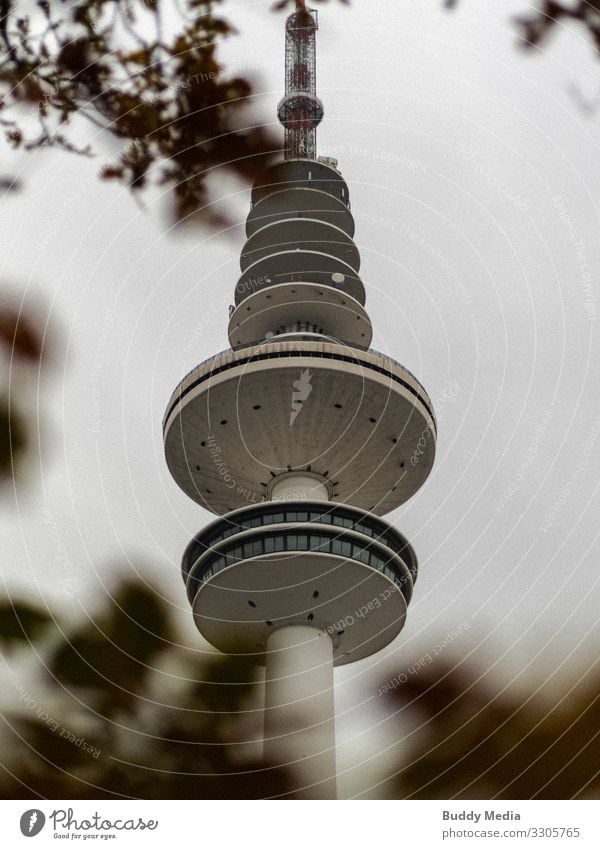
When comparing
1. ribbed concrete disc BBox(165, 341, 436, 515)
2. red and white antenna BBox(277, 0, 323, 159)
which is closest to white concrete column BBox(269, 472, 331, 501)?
ribbed concrete disc BBox(165, 341, 436, 515)

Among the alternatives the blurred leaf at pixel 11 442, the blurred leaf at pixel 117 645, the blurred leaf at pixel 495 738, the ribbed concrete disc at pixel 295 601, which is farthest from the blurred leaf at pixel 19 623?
Result: the ribbed concrete disc at pixel 295 601

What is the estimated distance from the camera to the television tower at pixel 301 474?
44.1 meters

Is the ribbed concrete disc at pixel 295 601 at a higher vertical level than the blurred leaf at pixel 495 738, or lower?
higher

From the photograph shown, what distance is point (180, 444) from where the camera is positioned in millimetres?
52219

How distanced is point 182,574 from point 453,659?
36506mm

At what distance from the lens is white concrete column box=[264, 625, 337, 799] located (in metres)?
39.0

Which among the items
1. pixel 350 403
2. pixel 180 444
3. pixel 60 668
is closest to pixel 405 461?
pixel 350 403

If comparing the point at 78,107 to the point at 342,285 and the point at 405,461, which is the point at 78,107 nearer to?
the point at 405,461

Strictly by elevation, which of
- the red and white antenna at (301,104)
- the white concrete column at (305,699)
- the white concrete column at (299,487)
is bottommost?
the white concrete column at (305,699)

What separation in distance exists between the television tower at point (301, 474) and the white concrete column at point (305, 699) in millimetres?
85

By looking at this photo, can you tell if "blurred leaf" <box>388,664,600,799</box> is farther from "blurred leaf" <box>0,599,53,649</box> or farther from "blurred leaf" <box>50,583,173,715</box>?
"blurred leaf" <box>0,599,53,649</box>

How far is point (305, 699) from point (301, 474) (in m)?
14.5

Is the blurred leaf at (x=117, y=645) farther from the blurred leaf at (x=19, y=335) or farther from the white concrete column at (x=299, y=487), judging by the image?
the white concrete column at (x=299, y=487)

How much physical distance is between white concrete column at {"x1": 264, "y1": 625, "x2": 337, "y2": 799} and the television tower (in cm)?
9
